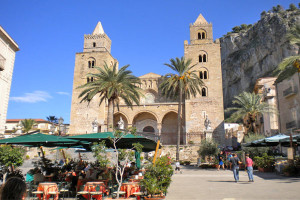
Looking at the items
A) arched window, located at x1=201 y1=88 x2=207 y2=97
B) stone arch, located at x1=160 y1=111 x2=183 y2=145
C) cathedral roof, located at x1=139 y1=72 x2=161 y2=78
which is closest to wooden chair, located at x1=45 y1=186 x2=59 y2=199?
stone arch, located at x1=160 y1=111 x2=183 y2=145

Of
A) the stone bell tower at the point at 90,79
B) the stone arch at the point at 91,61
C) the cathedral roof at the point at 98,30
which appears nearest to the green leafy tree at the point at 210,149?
the stone bell tower at the point at 90,79

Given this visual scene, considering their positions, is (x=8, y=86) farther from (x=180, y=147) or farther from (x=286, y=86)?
(x=286, y=86)

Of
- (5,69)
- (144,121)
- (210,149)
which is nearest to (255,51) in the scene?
(144,121)

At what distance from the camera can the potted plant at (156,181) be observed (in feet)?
24.1

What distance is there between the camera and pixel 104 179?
850 centimetres

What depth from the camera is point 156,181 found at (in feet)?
24.5

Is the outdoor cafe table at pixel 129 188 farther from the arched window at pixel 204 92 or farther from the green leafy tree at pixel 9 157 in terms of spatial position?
the arched window at pixel 204 92

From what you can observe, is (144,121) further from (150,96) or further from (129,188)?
(129,188)

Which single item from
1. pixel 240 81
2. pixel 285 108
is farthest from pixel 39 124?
pixel 285 108

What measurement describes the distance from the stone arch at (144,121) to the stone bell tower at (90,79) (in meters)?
4.37

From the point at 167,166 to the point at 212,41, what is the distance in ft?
99.7

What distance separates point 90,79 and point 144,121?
970cm

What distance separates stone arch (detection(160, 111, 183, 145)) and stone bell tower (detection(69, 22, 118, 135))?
8110 mm

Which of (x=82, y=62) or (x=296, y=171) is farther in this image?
(x=82, y=62)
